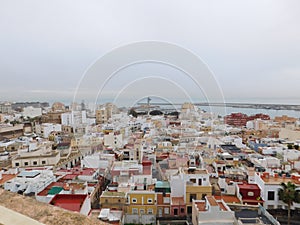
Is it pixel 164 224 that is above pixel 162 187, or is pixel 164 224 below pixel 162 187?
below

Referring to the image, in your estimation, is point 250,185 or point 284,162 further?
point 284,162

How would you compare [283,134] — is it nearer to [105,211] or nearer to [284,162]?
[284,162]

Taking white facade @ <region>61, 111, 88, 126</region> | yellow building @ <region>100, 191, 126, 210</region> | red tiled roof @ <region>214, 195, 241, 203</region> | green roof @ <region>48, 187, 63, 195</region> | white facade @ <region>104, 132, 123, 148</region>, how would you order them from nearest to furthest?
green roof @ <region>48, 187, 63, 195</region>, yellow building @ <region>100, 191, 126, 210</region>, red tiled roof @ <region>214, 195, 241, 203</region>, white facade @ <region>104, 132, 123, 148</region>, white facade @ <region>61, 111, 88, 126</region>

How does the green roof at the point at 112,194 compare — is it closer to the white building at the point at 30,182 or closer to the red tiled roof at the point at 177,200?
the red tiled roof at the point at 177,200

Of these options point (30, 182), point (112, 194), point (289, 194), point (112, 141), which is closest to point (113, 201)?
point (112, 194)

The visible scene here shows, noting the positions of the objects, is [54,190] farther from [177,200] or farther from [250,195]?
[250,195]

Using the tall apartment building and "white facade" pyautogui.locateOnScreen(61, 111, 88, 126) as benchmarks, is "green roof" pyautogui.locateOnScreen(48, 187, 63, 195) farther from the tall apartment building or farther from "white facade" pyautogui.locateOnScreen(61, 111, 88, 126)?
the tall apartment building

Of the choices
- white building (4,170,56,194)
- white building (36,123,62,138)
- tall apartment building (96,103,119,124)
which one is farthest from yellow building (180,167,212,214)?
tall apartment building (96,103,119,124)

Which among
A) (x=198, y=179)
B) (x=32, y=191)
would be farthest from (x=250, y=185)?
(x=32, y=191)
